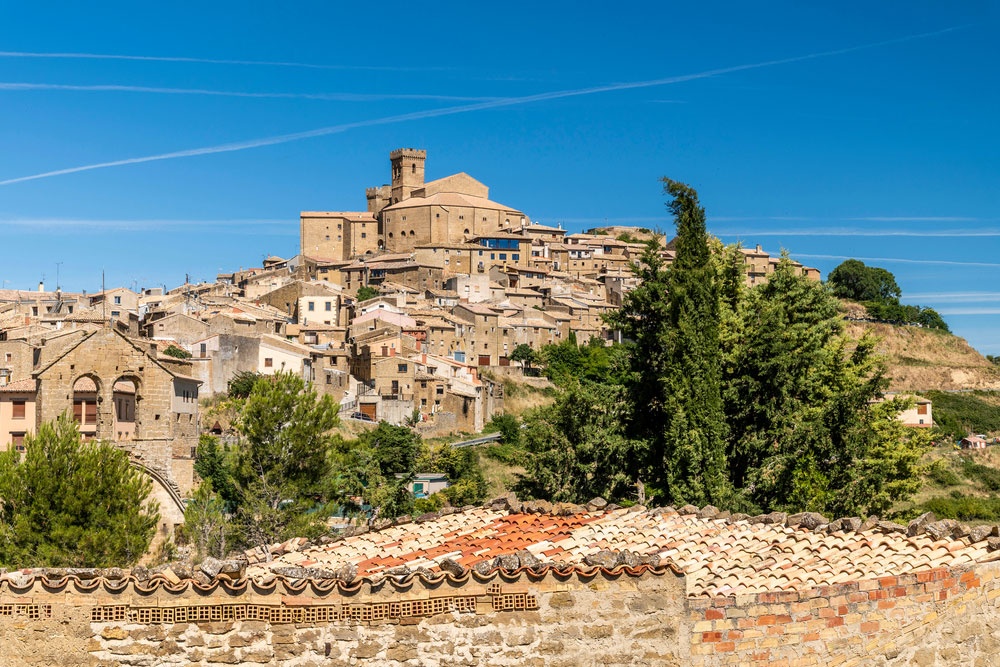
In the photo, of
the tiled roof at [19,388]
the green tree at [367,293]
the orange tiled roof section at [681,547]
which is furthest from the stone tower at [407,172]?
the orange tiled roof section at [681,547]

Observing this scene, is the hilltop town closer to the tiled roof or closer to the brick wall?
the tiled roof

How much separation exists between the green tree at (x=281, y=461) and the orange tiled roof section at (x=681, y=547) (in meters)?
8.66

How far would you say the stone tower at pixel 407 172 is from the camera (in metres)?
108

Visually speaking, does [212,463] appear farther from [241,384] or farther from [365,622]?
[365,622]

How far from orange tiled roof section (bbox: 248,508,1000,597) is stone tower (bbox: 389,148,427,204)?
98.0 m

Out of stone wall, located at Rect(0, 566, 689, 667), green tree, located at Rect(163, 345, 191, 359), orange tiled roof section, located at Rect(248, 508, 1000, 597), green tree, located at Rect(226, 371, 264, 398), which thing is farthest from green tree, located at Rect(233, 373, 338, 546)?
green tree, located at Rect(226, 371, 264, 398)

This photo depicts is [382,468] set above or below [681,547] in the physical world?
above

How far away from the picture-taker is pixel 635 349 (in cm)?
1828

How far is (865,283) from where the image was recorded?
99.9 meters

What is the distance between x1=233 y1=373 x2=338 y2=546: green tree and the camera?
19359mm

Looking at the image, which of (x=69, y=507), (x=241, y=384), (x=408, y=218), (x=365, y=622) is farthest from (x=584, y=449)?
(x=408, y=218)

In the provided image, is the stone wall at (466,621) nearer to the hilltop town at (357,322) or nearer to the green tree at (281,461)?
the green tree at (281,461)

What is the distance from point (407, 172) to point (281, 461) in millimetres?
90813

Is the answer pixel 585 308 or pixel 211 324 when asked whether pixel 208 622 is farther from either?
pixel 585 308
